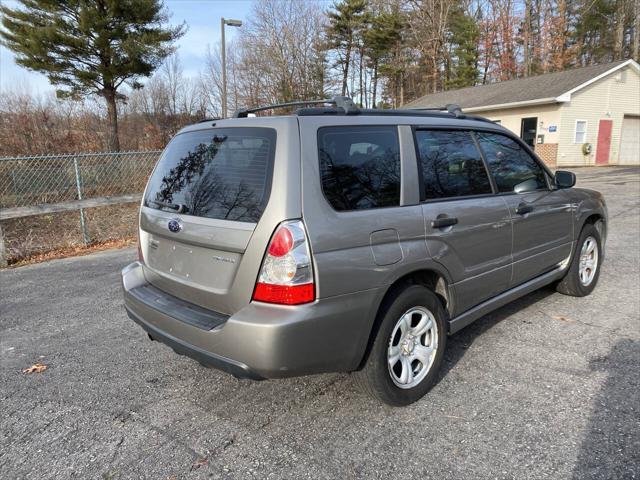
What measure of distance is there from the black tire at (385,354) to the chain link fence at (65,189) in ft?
20.9

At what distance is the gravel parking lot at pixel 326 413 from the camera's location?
7.68 ft

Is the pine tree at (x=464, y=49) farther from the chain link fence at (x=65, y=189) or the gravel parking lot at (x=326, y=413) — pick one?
the gravel parking lot at (x=326, y=413)

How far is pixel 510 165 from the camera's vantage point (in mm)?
3785

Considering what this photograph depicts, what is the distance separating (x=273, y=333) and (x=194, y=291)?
0.67 metres

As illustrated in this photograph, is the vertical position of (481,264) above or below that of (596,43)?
below

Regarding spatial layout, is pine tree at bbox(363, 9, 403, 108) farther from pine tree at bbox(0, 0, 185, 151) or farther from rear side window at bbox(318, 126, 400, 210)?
rear side window at bbox(318, 126, 400, 210)

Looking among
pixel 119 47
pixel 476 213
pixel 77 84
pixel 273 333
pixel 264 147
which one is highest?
pixel 119 47

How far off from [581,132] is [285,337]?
24.0 metres

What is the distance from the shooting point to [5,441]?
2.57 meters

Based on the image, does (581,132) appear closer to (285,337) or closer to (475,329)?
(475,329)

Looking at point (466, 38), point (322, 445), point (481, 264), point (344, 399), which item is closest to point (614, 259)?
point (481, 264)

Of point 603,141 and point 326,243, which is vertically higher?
point 603,141

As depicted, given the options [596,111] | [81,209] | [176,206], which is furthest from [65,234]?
[596,111]

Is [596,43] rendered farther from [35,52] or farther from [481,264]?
[481,264]
